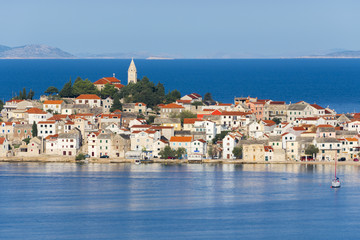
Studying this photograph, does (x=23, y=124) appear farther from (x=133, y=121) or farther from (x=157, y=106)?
(x=157, y=106)

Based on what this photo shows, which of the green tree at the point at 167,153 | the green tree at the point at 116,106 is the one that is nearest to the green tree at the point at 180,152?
the green tree at the point at 167,153

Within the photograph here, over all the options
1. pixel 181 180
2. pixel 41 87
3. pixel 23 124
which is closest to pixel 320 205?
pixel 181 180

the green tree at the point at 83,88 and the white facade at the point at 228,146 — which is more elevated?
the green tree at the point at 83,88

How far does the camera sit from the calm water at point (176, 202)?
3425cm

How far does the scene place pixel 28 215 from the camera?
36.8m

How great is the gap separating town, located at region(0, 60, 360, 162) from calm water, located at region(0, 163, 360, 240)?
1674 millimetres

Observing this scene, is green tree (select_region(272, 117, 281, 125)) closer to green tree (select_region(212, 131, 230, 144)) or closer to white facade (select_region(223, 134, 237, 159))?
green tree (select_region(212, 131, 230, 144))

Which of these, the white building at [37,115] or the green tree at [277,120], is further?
the green tree at [277,120]

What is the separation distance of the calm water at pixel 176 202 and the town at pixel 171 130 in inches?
65.9

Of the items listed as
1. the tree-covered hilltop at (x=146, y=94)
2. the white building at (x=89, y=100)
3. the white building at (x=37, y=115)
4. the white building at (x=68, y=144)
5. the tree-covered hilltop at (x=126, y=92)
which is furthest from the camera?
the tree-covered hilltop at (x=126, y=92)

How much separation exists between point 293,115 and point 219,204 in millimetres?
22051

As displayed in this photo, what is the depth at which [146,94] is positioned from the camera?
62375 mm

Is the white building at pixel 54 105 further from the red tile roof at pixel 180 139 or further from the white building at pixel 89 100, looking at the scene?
the red tile roof at pixel 180 139

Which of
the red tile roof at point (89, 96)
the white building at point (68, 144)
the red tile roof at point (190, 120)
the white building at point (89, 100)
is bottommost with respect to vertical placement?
the white building at point (68, 144)
